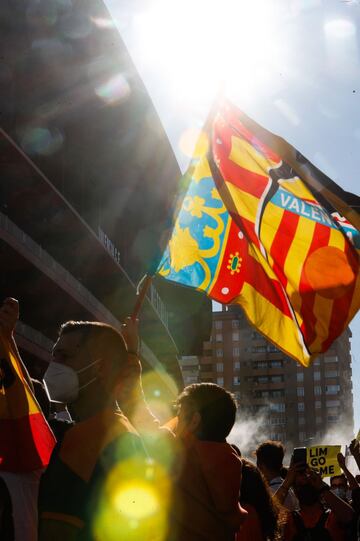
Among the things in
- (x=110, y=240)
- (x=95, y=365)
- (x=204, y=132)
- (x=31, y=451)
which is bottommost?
(x=31, y=451)

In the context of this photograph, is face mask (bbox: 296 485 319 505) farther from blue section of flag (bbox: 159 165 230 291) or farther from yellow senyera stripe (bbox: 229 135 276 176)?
yellow senyera stripe (bbox: 229 135 276 176)

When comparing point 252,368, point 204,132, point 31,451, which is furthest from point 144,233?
point 252,368

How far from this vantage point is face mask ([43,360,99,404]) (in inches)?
121

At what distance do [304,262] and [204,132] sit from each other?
1.22 meters

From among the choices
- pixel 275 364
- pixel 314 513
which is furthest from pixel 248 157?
pixel 275 364

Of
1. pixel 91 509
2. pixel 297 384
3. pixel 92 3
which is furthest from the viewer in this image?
pixel 297 384

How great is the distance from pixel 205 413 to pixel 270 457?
2.42m

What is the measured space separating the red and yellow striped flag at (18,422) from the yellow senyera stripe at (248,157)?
3.41m

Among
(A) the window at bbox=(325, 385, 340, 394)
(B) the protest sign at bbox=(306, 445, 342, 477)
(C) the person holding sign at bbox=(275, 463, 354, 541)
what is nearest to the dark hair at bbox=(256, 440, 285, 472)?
(C) the person holding sign at bbox=(275, 463, 354, 541)

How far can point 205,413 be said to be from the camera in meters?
3.95

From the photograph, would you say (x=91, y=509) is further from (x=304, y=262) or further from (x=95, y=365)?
(x=304, y=262)

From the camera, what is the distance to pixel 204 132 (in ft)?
21.3

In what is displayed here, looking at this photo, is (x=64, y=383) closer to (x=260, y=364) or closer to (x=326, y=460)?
(x=326, y=460)

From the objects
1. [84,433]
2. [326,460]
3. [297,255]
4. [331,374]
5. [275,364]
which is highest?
[275,364]
